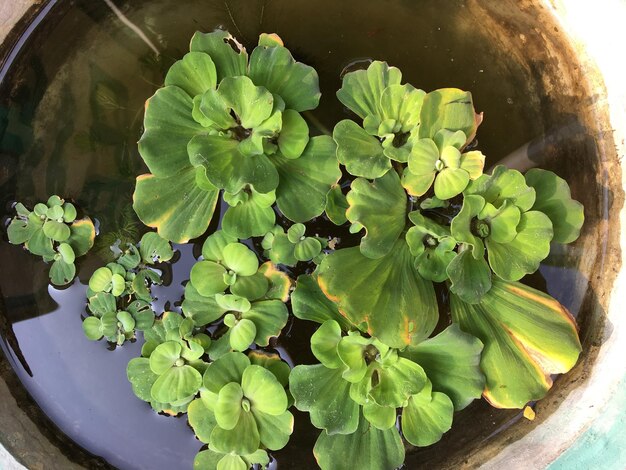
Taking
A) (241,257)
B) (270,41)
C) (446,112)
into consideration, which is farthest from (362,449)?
(270,41)

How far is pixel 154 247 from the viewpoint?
1.77 m

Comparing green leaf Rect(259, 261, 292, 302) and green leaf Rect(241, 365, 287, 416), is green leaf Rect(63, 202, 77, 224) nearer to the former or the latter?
green leaf Rect(259, 261, 292, 302)

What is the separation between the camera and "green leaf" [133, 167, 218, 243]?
1.68 metres

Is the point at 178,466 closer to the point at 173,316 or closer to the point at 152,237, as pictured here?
the point at 173,316

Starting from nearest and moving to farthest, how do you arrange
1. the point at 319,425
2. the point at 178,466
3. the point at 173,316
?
1. the point at 319,425
2. the point at 173,316
3. the point at 178,466

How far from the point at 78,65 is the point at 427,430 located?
66.8 inches

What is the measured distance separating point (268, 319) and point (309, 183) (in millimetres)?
441

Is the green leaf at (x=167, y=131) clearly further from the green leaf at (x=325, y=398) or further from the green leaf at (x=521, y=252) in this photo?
the green leaf at (x=521, y=252)

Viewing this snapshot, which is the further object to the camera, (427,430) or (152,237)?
(152,237)

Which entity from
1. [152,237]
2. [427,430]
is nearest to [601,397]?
[427,430]

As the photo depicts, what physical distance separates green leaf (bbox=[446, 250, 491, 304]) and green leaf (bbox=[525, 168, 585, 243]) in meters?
0.25

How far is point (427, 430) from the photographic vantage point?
164 centimetres

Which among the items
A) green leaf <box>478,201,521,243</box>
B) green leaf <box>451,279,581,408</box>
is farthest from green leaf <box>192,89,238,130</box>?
green leaf <box>451,279,581,408</box>

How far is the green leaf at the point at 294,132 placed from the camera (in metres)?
1.63
